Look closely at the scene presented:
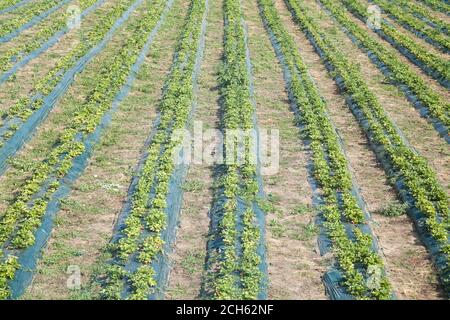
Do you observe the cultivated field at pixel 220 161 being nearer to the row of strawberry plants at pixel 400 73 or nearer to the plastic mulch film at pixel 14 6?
the row of strawberry plants at pixel 400 73

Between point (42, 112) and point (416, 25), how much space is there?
1937cm

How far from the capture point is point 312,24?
90.9 ft

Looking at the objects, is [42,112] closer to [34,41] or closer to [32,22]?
[34,41]

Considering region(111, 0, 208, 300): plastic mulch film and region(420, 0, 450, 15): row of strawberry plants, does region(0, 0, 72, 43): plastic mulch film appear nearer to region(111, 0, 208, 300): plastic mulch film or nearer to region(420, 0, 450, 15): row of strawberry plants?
region(111, 0, 208, 300): plastic mulch film

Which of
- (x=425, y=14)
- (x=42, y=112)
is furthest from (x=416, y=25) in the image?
(x=42, y=112)

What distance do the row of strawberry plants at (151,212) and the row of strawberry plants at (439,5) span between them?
706 inches

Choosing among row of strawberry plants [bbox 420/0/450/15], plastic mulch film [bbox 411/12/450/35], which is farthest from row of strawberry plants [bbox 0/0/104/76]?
row of strawberry plants [bbox 420/0/450/15]

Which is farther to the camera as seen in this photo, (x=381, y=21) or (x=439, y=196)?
(x=381, y=21)

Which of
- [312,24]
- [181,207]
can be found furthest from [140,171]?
[312,24]

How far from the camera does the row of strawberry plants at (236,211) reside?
1091cm

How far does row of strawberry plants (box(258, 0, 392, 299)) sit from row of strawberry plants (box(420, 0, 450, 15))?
13666 mm

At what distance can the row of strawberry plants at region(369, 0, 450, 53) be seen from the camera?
25906mm
